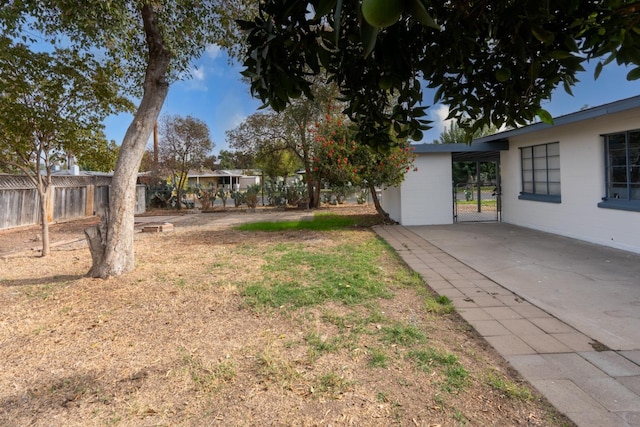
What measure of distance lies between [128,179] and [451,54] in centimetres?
539

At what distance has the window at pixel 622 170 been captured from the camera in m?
6.74

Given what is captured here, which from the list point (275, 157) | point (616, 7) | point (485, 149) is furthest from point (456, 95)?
point (275, 157)

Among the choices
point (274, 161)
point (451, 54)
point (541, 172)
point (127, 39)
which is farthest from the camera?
point (274, 161)

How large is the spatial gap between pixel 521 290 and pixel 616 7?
3.91 metres

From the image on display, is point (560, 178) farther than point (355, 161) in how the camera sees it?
No

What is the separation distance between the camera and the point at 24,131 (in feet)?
22.2

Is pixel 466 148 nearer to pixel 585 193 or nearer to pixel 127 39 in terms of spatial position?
pixel 585 193

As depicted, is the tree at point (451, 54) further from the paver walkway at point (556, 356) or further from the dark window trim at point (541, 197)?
the dark window trim at point (541, 197)

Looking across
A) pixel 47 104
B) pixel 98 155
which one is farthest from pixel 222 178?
pixel 47 104

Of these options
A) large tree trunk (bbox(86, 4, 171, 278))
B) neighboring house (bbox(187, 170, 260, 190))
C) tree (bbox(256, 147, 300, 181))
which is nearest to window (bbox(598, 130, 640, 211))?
large tree trunk (bbox(86, 4, 171, 278))

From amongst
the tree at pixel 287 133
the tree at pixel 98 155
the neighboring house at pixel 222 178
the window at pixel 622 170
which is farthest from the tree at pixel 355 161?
the neighboring house at pixel 222 178

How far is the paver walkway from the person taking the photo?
227cm

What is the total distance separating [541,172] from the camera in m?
9.75

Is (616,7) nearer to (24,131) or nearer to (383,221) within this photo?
(24,131)
